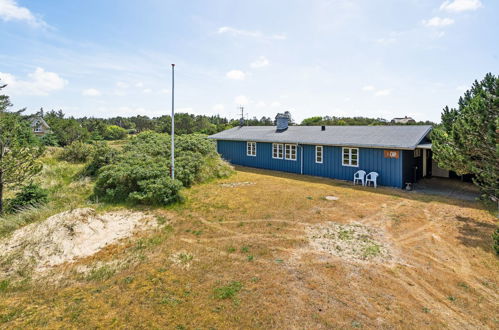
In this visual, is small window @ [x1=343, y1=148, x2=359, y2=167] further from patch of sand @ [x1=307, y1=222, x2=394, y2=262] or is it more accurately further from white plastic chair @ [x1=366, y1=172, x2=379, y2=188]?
patch of sand @ [x1=307, y1=222, x2=394, y2=262]

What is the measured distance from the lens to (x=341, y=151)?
48.6ft

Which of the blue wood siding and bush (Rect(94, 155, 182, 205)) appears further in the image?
the blue wood siding

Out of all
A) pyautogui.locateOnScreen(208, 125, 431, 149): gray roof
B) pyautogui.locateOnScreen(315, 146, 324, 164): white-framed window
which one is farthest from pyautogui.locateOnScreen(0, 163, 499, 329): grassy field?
pyautogui.locateOnScreen(315, 146, 324, 164): white-framed window

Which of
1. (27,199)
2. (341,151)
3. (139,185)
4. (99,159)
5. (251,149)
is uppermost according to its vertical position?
(251,149)

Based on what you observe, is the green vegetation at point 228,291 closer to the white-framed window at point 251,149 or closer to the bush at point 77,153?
the white-framed window at point 251,149

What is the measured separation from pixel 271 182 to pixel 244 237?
7140 mm

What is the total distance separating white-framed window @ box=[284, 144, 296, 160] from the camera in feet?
55.9

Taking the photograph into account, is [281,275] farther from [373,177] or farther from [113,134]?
[113,134]

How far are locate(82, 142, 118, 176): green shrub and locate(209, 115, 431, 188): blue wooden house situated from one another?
8.41 metres

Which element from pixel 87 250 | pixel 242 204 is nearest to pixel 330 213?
pixel 242 204

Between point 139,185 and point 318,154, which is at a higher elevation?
point 318,154

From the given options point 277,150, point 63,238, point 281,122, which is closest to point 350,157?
point 277,150

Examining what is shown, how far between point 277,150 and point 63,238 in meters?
13.2

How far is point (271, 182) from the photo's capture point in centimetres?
1436
